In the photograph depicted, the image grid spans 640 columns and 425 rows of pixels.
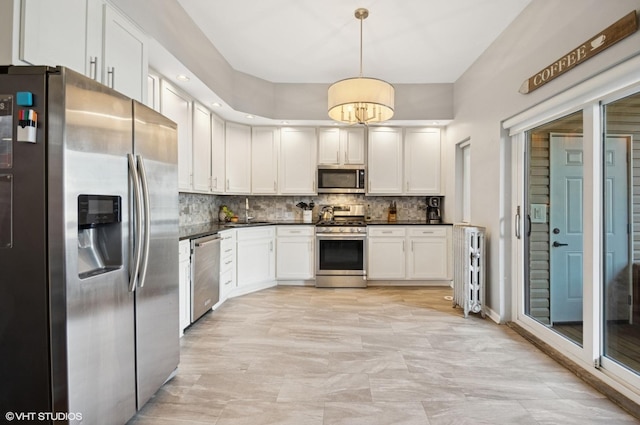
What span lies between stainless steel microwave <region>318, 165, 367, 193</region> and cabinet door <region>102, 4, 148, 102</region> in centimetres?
298

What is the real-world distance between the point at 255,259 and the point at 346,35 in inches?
117

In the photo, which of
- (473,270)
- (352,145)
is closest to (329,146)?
(352,145)

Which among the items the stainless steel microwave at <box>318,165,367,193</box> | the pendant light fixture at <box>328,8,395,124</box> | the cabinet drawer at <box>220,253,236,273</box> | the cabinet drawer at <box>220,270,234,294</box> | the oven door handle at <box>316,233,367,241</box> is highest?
the pendant light fixture at <box>328,8,395,124</box>

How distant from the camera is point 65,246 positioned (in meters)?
1.33

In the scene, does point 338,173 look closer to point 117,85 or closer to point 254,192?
point 254,192

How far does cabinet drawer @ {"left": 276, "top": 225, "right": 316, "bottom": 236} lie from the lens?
486 centimetres

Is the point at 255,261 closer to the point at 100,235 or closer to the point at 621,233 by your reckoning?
the point at 100,235

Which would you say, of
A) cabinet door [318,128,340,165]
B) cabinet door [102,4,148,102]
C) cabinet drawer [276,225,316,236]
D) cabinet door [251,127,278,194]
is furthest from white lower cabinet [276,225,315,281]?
cabinet door [102,4,148,102]

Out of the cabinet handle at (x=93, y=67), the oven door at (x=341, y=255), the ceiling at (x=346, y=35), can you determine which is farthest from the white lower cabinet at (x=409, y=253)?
the cabinet handle at (x=93, y=67)

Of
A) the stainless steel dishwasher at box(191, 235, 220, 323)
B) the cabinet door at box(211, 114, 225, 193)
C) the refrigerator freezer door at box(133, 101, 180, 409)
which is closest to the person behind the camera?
the refrigerator freezer door at box(133, 101, 180, 409)

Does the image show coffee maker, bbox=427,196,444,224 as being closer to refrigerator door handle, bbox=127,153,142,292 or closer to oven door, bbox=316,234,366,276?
oven door, bbox=316,234,366,276

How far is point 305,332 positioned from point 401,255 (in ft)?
7.35

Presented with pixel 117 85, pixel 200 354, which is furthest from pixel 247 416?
pixel 117 85

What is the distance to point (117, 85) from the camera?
6.84 ft
